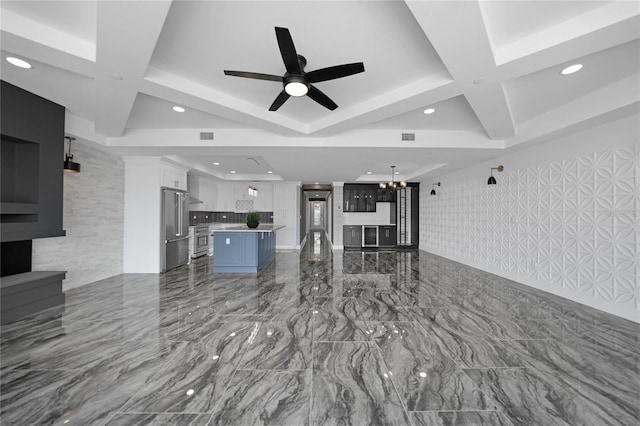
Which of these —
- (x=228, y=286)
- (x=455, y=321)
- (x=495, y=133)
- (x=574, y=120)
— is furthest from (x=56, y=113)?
(x=574, y=120)

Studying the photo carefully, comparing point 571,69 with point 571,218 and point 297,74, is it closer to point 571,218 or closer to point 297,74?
point 571,218

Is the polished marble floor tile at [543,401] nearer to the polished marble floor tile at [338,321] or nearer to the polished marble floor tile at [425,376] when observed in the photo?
the polished marble floor tile at [425,376]

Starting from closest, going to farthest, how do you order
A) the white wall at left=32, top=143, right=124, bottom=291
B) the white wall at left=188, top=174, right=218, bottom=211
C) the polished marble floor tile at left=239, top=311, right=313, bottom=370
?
the polished marble floor tile at left=239, top=311, right=313, bottom=370, the white wall at left=32, top=143, right=124, bottom=291, the white wall at left=188, top=174, right=218, bottom=211

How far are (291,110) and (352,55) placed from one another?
1396mm

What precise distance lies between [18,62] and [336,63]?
3.13 metres

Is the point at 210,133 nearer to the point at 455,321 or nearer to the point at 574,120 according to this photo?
the point at 455,321

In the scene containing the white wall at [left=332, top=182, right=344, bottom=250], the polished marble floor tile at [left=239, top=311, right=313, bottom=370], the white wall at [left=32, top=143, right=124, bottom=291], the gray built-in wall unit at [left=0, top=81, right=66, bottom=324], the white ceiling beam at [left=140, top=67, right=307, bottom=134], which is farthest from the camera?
the white wall at [left=332, top=182, right=344, bottom=250]

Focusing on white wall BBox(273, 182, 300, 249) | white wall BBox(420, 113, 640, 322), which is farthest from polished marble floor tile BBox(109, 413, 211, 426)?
white wall BBox(273, 182, 300, 249)

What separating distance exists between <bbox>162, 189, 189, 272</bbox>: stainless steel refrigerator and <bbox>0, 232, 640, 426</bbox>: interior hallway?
74.0 inches

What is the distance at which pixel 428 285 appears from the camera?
466 cm

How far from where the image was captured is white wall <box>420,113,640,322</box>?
3311 millimetres

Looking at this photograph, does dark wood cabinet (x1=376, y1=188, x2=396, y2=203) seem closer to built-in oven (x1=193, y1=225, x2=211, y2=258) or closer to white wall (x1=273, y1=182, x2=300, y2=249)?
white wall (x1=273, y1=182, x2=300, y2=249)

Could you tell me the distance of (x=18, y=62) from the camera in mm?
2533

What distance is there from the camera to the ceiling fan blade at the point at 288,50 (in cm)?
182
